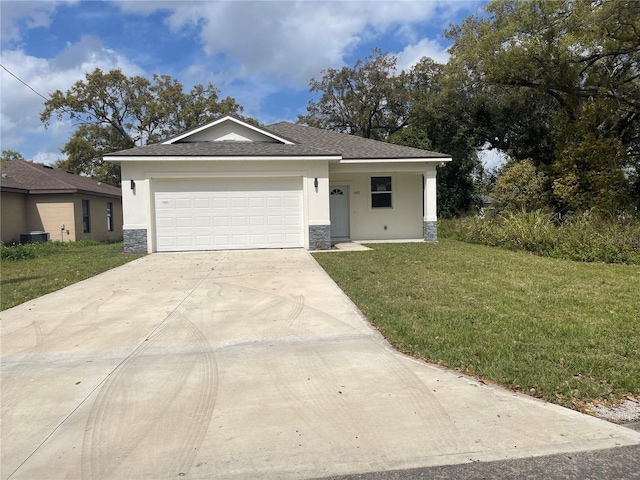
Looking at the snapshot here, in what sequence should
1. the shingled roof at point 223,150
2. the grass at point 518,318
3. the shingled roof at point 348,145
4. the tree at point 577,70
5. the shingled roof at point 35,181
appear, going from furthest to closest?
the shingled roof at point 35,181
the tree at point 577,70
the shingled roof at point 348,145
the shingled roof at point 223,150
the grass at point 518,318

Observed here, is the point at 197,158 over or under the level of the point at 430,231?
over

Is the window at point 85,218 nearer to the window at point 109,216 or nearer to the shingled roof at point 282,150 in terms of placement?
the window at point 109,216

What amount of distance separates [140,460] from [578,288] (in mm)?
7600

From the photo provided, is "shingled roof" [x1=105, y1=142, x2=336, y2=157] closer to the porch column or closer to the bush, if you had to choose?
the porch column

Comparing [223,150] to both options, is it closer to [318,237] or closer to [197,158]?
[197,158]

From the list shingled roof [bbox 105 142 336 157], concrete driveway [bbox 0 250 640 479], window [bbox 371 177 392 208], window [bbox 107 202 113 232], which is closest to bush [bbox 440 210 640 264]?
window [bbox 371 177 392 208]

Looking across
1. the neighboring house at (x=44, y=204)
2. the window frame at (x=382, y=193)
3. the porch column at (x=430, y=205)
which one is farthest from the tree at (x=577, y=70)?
the neighboring house at (x=44, y=204)

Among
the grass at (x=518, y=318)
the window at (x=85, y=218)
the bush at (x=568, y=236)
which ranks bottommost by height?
the grass at (x=518, y=318)

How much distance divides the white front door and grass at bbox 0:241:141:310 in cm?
755

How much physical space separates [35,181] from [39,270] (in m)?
11.7

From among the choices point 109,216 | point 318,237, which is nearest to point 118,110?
point 109,216

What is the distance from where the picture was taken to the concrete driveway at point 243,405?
9.69ft

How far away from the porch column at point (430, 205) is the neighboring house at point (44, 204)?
15.7 meters

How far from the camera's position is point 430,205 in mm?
16281
